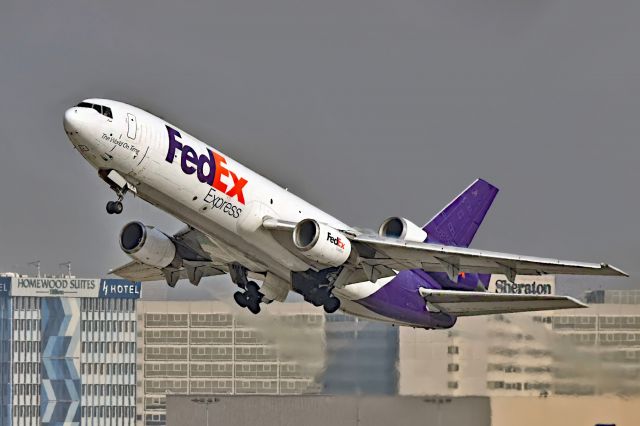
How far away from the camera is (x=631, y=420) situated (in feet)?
139

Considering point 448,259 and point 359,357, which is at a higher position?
point 448,259

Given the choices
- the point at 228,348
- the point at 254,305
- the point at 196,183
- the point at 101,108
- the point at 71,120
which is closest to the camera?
the point at 71,120

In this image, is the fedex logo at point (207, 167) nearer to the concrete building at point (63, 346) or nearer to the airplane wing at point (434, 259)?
the airplane wing at point (434, 259)

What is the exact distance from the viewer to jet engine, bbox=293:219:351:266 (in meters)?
38.8

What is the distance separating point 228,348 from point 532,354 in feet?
65.0

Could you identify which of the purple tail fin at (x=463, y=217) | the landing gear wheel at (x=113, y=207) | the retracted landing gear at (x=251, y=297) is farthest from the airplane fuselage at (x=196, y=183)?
the purple tail fin at (x=463, y=217)

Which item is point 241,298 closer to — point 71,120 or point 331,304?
point 331,304

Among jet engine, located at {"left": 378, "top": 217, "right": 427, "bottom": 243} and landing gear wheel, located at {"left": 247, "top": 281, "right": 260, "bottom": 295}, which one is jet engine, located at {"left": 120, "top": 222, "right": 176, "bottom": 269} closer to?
landing gear wheel, located at {"left": 247, "top": 281, "right": 260, "bottom": 295}

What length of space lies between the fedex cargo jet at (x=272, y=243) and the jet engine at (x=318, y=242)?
3cm

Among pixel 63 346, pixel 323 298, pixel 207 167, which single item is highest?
pixel 63 346

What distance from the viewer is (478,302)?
1751 inches

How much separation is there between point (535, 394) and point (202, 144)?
14.5 meters

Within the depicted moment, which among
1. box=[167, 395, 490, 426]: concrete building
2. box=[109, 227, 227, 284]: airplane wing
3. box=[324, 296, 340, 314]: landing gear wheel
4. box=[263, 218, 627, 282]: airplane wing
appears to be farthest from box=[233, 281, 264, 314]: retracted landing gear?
box=[167, 395, 490, 426]: concrete building

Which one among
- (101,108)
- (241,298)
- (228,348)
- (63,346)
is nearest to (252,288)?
(241,298)
